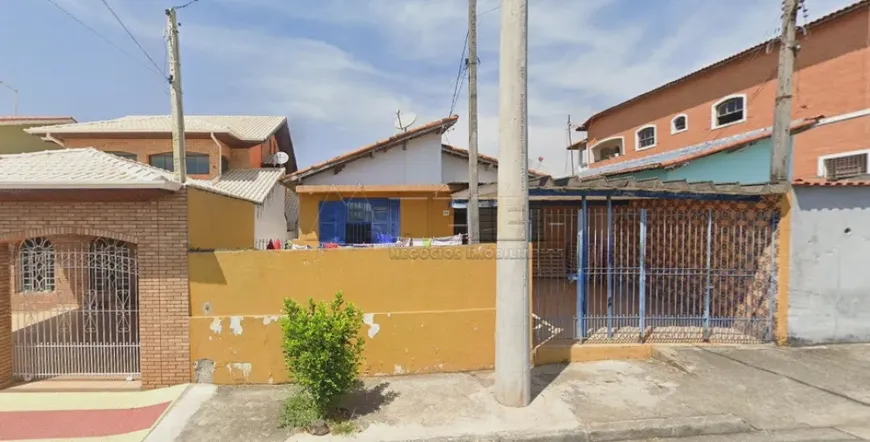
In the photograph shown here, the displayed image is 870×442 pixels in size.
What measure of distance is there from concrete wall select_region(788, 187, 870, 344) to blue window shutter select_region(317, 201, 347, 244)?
9.78 metres

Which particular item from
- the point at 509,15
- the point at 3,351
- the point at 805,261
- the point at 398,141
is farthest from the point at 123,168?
the point at 805,261

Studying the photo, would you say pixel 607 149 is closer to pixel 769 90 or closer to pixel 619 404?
pixel 769 90

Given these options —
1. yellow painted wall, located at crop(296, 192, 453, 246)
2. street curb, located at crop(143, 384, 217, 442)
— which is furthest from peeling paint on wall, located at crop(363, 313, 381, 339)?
yellow painted wall, located at crop(296, 192, 453, 246)

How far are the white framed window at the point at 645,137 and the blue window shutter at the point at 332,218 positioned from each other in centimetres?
1342

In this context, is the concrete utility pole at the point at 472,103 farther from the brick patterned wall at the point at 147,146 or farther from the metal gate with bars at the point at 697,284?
the brick patterned wall at the point at 147,146

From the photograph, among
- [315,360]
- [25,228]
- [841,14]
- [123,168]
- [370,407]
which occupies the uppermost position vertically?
[841,14]

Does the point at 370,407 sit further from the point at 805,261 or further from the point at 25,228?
the point at 805,261

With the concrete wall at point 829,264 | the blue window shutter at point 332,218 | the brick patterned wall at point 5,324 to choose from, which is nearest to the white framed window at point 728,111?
the concrete wall at point 829,264

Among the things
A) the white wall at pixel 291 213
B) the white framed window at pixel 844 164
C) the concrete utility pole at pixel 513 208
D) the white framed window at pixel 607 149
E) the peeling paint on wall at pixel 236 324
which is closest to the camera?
the concrete utility pole at pixel 513 208

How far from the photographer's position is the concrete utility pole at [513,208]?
4.06m

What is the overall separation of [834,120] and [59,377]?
54.8 ft

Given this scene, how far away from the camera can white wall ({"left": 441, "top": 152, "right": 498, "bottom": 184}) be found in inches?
460

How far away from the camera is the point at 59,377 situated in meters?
5.09

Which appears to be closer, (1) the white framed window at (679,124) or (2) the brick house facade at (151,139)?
(2) the brick house facade at (151,139)
